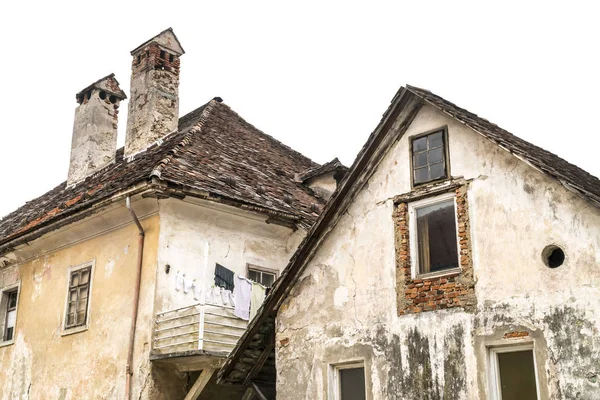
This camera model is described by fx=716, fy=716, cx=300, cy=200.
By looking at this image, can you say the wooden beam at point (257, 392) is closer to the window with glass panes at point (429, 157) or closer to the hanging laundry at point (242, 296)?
the hanging laundry at point (242, 296)

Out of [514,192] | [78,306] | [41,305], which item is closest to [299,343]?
[514,192]

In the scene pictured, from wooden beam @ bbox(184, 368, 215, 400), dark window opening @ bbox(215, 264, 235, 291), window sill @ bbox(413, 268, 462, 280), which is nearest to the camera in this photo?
window sill @ bbox(413, 268, 462, 280)

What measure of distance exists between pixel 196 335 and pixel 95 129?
28.3 ft

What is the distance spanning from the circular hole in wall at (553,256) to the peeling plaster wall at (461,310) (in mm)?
64

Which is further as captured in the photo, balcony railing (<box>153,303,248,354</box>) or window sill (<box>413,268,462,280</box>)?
balcony railing (<box>153,303,248,354</box>)

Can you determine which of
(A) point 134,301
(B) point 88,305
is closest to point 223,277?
(A) point 134,301

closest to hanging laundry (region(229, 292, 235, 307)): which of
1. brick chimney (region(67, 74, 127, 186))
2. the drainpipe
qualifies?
the drainpipe

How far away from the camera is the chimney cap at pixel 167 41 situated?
18.0m

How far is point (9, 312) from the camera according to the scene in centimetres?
1703

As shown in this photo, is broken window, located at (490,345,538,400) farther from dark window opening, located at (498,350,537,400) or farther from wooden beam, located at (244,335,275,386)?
wooden beam, located at (244,335,275,386)

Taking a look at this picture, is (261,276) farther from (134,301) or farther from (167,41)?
(167,41)

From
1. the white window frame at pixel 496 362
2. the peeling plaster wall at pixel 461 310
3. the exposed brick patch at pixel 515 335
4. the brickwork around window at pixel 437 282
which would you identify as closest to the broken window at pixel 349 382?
the peeling plaster wall at pixel 461 310

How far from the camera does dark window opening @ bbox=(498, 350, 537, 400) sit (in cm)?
809

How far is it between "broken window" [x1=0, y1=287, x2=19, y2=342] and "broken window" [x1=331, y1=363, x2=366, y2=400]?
957cm
